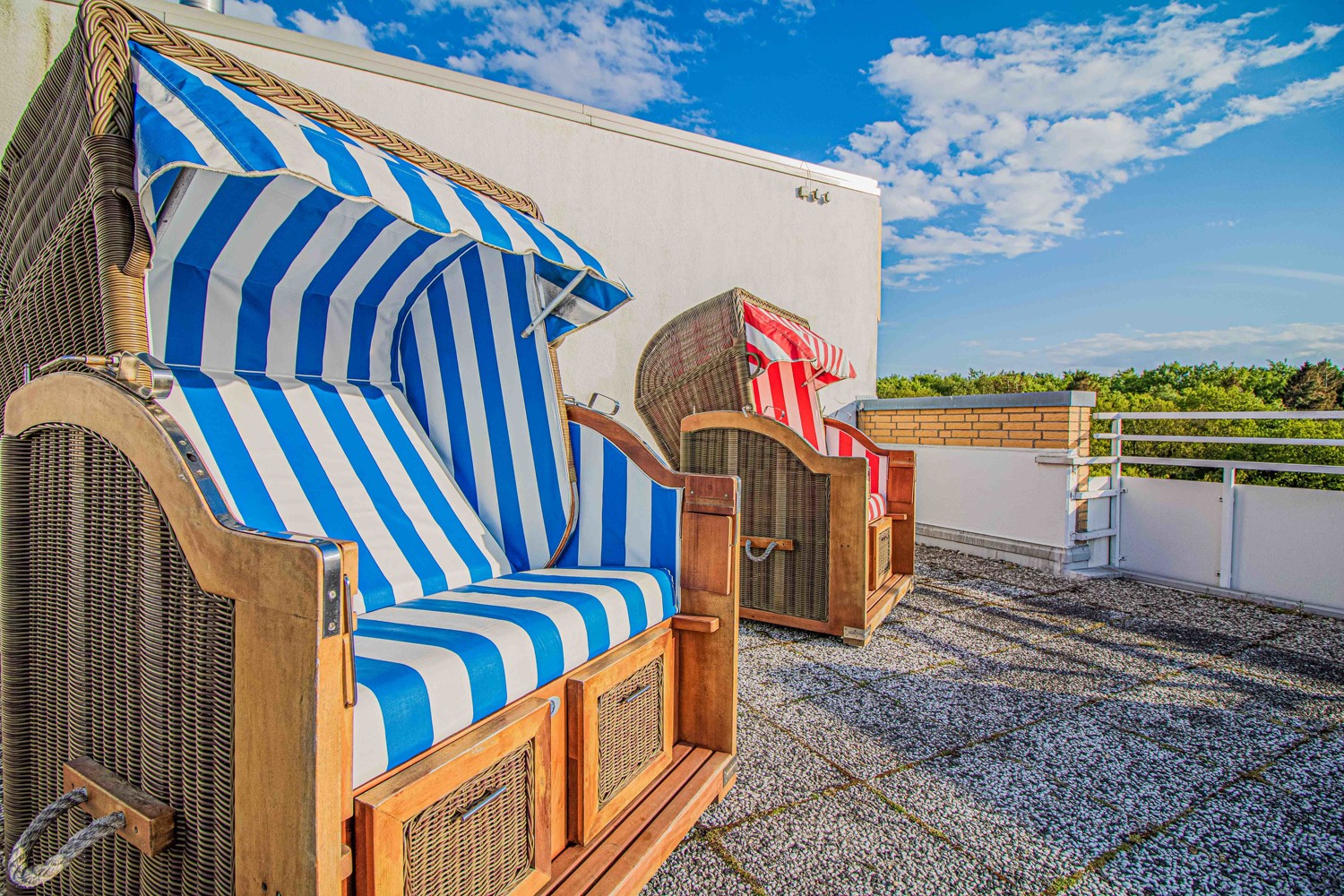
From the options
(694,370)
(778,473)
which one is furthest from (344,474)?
(694,370)

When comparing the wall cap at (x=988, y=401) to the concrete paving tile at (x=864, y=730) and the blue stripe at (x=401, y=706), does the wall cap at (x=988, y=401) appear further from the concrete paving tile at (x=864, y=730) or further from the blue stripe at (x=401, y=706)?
the blue stripe at (x=401, y=706)

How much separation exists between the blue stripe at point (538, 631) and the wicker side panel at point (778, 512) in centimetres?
176

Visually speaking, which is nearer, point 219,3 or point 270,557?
point 270,557

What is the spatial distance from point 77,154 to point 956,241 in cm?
2790

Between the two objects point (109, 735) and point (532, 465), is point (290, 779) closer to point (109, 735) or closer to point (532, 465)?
point (109, 735)

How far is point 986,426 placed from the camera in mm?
4895

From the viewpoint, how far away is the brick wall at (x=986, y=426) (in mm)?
4352

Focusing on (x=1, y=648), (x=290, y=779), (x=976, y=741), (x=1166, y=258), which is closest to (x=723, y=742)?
(x=976, y=741)

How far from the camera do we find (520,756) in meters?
1.09

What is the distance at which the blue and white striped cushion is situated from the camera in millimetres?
1615

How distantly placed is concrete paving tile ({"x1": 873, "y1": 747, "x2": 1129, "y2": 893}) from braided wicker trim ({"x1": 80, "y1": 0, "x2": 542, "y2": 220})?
7.22ft

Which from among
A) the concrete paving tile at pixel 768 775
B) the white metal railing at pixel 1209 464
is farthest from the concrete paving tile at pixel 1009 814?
the white metal railing at pixel 1209 464

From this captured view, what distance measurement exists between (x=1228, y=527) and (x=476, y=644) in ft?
15.1

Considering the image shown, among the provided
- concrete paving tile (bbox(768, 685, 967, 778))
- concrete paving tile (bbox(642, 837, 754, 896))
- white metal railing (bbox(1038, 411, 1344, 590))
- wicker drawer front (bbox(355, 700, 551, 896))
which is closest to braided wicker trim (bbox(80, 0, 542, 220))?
wicker drawer front (bbox(355, 700, 551, 896))
